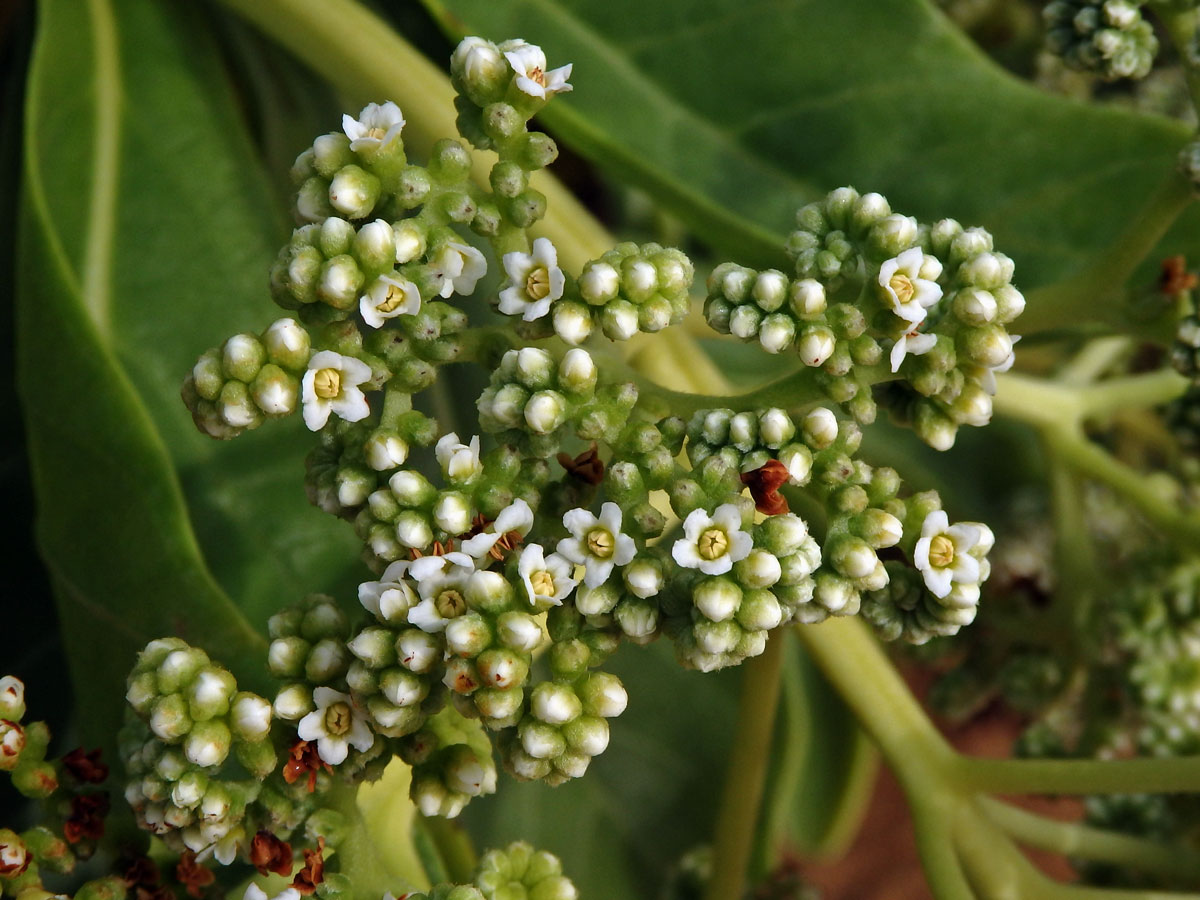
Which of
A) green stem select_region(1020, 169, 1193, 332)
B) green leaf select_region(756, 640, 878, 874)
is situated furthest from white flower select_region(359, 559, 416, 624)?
green leaf select_region(756, 640, 878, 874)

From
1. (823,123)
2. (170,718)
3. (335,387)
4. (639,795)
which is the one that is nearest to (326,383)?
(335,387)

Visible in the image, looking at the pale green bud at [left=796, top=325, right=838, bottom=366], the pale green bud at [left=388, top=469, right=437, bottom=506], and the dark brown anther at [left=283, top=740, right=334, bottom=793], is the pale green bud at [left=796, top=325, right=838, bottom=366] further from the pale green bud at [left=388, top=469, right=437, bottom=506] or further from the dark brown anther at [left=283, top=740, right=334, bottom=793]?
the dark brown anther at [left=283, top=740, right=334, bottom=793]

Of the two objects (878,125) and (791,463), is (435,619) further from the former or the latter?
(878,125)

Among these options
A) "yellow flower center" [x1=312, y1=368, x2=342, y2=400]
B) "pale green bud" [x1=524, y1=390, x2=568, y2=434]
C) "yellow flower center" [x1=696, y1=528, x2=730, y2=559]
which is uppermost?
"pale green bud" [x1=524, y1=390, x2=568, y2=434]

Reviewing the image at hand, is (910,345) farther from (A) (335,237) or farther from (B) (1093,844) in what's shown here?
(B) (1093,844)

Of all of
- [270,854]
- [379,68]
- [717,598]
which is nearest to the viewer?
[717,598]

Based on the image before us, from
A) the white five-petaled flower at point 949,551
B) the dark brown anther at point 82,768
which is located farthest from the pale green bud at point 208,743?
the white five-petaled flower at point 949,551

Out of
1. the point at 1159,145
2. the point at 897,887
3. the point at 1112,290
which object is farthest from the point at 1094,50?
the point at 897,887
